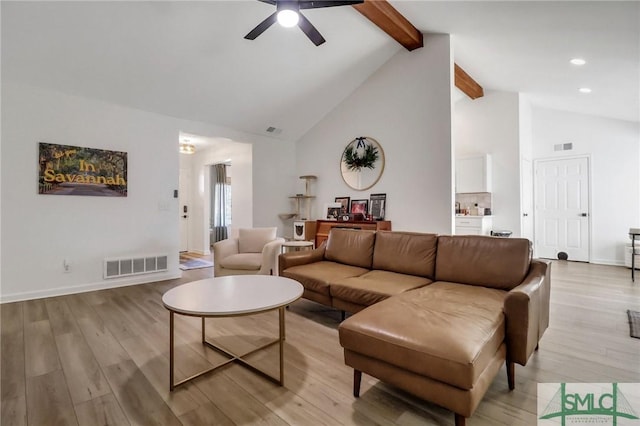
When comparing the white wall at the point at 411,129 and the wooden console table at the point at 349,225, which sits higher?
the white wall at the point at 411,129

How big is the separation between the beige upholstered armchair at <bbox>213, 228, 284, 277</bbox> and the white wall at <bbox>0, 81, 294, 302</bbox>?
1.15 m

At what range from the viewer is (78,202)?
12.6ft

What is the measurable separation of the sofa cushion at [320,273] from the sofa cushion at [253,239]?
1229 millimetres

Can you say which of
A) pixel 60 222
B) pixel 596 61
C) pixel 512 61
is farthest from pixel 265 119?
pixel 596 61

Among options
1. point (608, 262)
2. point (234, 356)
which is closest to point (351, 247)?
point (234, 356)

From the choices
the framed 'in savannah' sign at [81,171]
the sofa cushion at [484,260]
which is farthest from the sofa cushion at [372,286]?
the framed 'in savannah' sign at [81,171]

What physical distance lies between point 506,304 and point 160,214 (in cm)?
454

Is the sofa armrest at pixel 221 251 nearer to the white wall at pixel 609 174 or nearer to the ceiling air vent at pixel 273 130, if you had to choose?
the ceiling air vent at pixel 273 130

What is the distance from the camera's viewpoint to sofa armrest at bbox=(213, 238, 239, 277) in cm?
397

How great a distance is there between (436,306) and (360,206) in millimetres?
3515

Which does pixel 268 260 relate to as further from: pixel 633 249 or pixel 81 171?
pixel 633 249

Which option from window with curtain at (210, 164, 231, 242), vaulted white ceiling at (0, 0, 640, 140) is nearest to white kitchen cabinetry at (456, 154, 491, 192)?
vaulted white ceiling at (0, 0, 640, 140)

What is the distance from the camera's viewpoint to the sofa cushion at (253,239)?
13.9 feet

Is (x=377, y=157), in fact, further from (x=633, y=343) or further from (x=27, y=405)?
(x=27, y=405)
